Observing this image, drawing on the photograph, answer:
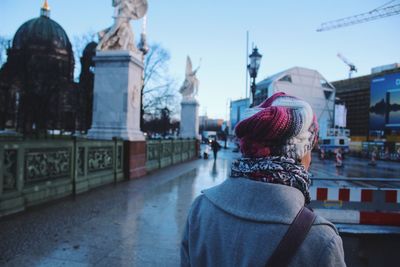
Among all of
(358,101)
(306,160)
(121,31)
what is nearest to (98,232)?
(306,160)

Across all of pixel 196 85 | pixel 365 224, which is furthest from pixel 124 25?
pixel 196 85

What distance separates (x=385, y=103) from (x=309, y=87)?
24866mm

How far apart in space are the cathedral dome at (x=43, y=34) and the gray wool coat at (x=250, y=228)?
65835 mm

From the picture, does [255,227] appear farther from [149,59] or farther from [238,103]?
[238,103]

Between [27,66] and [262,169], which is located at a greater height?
[27,66]

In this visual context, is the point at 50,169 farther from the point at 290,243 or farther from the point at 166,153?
the point at 166,153

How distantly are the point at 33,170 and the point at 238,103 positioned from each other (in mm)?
60499

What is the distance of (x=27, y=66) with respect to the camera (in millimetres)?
38188

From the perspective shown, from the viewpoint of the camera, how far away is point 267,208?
1.29 meters

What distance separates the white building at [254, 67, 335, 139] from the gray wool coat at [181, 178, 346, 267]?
6586 cm

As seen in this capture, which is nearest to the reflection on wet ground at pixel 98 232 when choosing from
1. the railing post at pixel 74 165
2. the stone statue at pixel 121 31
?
the railing post at pixel 74 165

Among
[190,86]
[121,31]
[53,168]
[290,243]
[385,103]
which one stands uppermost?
[385,103]

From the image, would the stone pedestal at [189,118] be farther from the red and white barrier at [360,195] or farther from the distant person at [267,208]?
the distant person at [267,208]

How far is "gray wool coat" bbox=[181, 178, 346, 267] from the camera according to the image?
1216 mm
